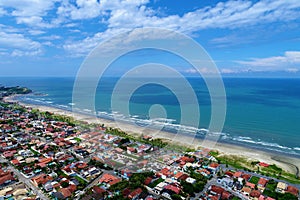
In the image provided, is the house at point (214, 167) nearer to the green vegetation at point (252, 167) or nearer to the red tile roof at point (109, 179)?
the green vegetation at point (252, 167)

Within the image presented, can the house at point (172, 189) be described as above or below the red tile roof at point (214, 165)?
below

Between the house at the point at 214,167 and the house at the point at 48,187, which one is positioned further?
the house at the point at 214,167

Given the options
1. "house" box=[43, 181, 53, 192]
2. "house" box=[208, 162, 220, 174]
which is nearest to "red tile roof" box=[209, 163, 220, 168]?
"house" box=[208, 162, 220, 174]

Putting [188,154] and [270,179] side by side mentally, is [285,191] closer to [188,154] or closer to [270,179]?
[270,179]

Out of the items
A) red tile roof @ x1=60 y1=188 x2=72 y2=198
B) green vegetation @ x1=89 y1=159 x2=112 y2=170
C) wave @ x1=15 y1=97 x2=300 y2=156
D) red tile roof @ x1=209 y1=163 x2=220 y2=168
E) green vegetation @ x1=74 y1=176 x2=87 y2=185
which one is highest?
wave @ x1=15 y1=97 x2=300 y2=156

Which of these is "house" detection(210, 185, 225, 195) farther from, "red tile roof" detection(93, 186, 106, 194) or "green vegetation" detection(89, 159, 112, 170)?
"green vegetation" detection(89, 159, 112, 170)

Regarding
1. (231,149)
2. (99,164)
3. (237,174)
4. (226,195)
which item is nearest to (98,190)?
(99,164)

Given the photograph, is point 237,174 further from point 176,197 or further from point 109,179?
point 109,179

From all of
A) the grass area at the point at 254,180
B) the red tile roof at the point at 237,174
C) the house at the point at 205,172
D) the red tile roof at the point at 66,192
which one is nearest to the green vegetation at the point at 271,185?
the grass area at the point at 254,180
